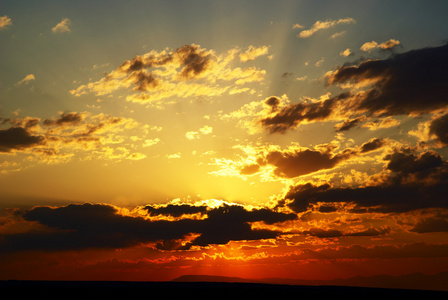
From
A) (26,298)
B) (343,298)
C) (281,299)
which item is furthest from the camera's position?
(343,298)

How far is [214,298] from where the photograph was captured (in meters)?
119

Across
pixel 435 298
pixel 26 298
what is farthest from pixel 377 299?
pixel 26 298

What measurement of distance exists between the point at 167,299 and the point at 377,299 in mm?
76986

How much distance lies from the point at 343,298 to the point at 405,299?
26.8 metres

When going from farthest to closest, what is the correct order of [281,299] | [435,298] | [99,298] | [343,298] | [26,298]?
[435,298] → [343,298] → [281,299] → [99,298] → [26,298]

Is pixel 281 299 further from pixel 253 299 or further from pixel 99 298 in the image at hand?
pixel 99 298

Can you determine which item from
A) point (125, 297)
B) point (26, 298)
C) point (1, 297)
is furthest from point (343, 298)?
point (1, 297)

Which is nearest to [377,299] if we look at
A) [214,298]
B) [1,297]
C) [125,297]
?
[214,298]

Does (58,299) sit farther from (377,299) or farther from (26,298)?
(377,299)

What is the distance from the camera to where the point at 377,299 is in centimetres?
13138

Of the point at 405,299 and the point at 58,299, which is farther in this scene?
the point at 405,299

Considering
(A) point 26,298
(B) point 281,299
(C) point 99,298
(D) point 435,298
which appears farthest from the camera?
(D) point 435,298

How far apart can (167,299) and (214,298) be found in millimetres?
15956

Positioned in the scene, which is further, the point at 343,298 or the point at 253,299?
the point at 343,298
